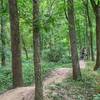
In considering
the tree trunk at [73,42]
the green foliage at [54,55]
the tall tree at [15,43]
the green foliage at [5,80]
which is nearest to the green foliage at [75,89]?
the tree trunk at [73,42]

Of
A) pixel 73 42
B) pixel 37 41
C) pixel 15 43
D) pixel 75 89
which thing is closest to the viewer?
pixel 37 41

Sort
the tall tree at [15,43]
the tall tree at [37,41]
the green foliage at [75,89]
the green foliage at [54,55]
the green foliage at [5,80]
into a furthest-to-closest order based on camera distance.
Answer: the green foliage at [54,55] < the green foliage at [5,80] < the tall tree at [15,43] < the green foliage at [75,89] < the tall tree at [37,41]

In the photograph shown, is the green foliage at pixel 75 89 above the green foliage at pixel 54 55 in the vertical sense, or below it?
below

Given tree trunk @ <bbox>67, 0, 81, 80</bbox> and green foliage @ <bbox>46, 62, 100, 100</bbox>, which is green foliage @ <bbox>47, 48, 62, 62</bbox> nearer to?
green foliage @ <bbox>46, 62, 100, 100</bbox>

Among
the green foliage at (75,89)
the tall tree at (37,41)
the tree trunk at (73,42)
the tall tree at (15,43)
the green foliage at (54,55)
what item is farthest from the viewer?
the green foliage at (54,55)

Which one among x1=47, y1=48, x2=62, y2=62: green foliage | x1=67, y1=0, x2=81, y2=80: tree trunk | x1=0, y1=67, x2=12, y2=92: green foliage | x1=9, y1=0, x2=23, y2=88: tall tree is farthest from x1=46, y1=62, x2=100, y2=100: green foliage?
x1=47, y1=48, x2=62, y2=62: green foliage

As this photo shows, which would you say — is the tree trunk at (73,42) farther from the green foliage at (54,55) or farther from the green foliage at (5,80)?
the green foliage at (54,55)

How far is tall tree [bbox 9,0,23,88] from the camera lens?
1458cm

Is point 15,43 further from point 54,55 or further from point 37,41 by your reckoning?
point 54,55

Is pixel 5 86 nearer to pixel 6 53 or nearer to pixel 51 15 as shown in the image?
pixel 51 15

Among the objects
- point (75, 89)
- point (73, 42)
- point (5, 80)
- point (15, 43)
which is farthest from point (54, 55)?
point (75, 89)

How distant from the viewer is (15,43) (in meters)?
14.7

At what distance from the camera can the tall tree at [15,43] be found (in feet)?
47.8

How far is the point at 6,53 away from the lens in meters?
25.5
